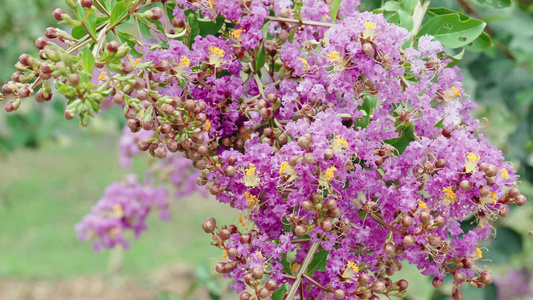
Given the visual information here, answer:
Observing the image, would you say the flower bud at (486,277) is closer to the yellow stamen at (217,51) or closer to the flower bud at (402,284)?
the flower bud at (402,284)

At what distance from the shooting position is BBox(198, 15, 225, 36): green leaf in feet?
2.74

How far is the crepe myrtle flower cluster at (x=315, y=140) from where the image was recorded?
70 cm

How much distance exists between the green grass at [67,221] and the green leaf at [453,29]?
11.2 ft

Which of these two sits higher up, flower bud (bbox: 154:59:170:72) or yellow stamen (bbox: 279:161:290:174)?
flower bud (bbox: 154:59:170:72)

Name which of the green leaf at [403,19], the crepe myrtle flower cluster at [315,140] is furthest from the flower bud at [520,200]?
the green leaf at [403,19]

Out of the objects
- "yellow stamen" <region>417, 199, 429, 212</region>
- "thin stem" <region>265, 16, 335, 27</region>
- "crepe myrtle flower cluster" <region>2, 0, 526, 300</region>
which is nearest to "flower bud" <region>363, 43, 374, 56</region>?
"crepe myrtle flower cluster" <region>2, 0, 526, 300</region>

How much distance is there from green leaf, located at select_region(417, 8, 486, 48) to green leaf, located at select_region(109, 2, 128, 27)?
508 millimetres

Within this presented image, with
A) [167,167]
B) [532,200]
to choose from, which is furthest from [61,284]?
[532,200]

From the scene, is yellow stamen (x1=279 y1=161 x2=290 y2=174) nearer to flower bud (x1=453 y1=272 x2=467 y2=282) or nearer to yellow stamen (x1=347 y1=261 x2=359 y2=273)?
yellow stamen (x1=347 y1=261 x2=359 y2=273)

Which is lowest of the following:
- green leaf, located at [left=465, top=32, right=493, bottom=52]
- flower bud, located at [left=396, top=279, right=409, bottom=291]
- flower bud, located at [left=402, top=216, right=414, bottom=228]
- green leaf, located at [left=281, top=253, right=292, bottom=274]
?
flower bud, located at [left=396, top=279, right=409, bottom=291]

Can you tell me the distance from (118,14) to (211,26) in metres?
0.16

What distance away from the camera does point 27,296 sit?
4273mm

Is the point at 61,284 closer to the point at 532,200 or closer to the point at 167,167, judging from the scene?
the point at 167,167

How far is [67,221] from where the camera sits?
5.81 meters
